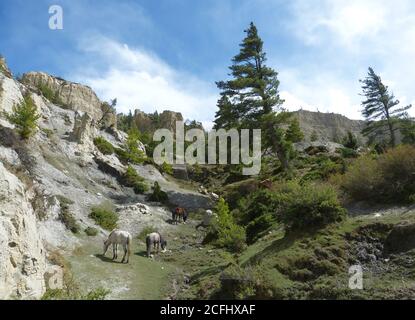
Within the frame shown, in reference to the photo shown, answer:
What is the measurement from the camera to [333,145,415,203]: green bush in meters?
21.0

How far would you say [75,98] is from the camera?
106 metres

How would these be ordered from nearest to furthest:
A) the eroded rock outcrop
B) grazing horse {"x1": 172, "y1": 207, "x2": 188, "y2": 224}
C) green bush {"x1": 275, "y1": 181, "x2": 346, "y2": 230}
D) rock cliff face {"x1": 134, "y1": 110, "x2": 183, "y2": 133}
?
the eroded rock outcrop < green bush {"x1": 275, "y1": 181, "x2": 346, "y2": 230} < grazing horse {"x1": 172, "y1": 207, "x2": 188, "y2": 224} < rock cliff face {"x1": 134, "y1": 110, "x2": 183, "y2": 133}

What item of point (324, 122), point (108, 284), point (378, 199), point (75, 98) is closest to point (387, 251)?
point (378, 199)

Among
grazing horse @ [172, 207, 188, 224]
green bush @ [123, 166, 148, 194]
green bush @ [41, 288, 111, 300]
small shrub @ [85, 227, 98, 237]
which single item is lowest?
green bush @ [41, 288, 111, 300]

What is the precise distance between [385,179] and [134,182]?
89.5ft

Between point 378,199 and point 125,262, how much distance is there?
14.5 m

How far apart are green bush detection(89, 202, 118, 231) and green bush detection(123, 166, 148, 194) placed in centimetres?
1078

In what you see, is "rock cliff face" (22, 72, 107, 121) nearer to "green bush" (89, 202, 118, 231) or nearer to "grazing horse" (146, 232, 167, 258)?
"green bush" (89, 202, 118, 231)

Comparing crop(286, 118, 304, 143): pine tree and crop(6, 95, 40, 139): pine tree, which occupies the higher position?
crop(286, 118, 304, 143): pine tree

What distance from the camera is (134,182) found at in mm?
42156

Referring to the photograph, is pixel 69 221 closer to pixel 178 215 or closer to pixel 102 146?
pixel 178 215

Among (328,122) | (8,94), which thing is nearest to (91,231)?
(8,94)

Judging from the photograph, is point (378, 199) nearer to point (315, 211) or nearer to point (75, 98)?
point (315, 211)

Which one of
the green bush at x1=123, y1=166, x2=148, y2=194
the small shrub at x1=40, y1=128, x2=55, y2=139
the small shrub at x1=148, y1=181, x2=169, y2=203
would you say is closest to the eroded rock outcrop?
the small shrub at x1=148, y1=181, x2=169, y2=203
